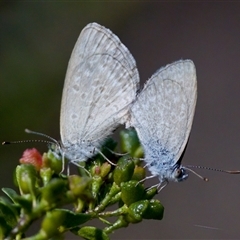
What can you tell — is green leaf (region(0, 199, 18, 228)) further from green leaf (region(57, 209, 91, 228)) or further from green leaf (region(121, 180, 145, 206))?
green leaf (region(121, 180, 145, 206))

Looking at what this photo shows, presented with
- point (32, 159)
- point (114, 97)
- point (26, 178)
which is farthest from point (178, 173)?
point (26, 178)

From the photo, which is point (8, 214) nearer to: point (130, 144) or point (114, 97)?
point (130, 144)

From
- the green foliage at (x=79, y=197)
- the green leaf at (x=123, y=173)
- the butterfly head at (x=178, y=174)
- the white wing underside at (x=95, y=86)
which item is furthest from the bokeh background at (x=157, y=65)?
the green leaf at (x=123, y=173)

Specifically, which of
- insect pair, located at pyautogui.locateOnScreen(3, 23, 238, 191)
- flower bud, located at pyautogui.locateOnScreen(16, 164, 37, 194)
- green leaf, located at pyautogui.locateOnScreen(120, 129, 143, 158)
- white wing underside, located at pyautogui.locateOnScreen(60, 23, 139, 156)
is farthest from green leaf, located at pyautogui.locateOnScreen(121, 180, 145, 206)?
white wing underside, located at pyautogui.locateOnScreen(60, 23, 139, 156)

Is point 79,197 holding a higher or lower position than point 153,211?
higher

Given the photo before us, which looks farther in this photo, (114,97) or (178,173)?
(114,97)

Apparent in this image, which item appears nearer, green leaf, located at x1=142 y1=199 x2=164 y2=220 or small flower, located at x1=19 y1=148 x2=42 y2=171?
green leaf, located at x1=142 y1=199 x2=164 y2=220

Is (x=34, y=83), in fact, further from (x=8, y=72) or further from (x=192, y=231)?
(x=192, y=231)
